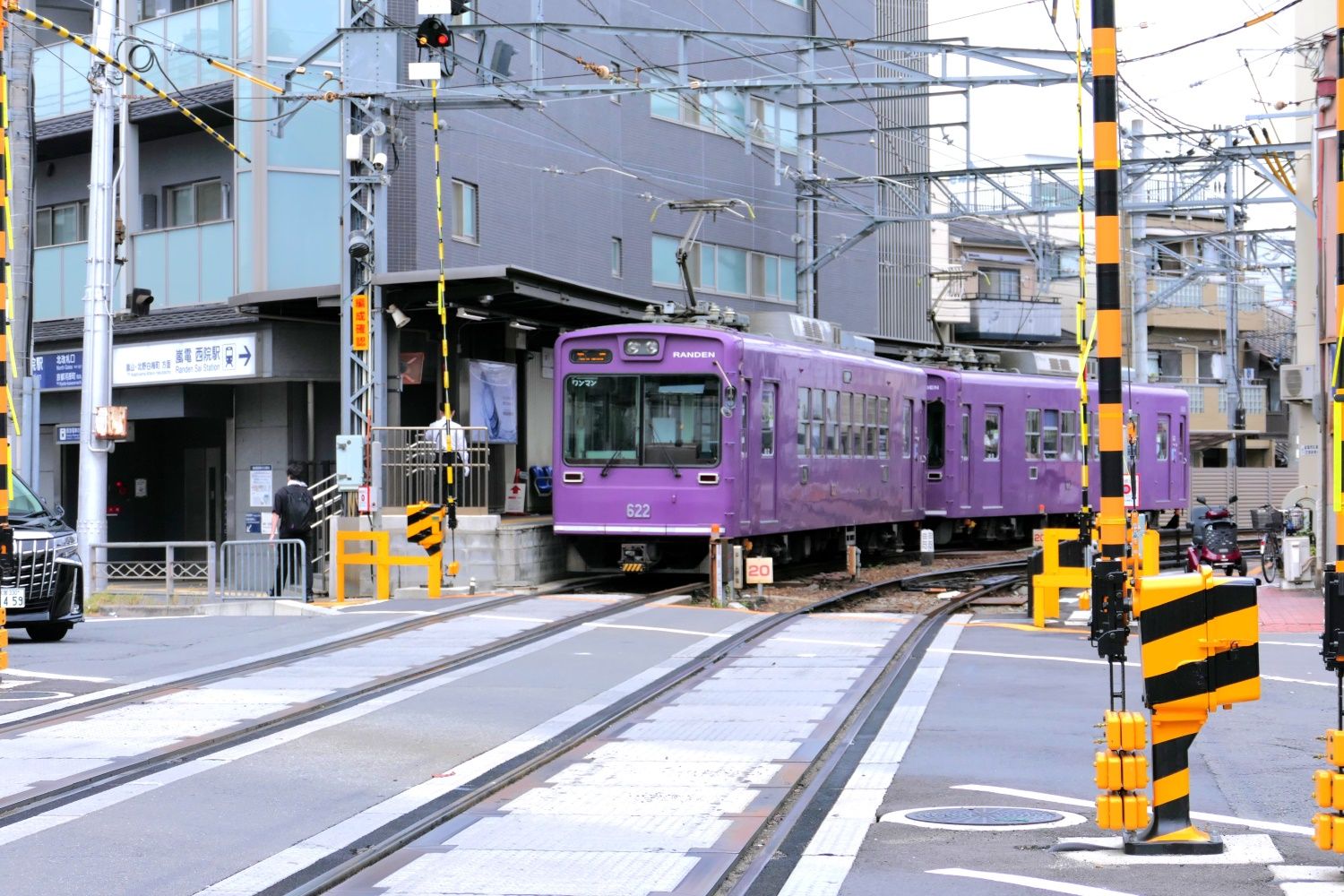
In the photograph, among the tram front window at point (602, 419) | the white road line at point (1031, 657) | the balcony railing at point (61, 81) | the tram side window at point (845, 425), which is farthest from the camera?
the balcony railing at point (61, 81)

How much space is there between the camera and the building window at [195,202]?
27.9m

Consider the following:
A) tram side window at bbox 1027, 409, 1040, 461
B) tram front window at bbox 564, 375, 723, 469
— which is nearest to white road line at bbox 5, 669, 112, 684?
tram front window at bbox 564, 375, 723, 469

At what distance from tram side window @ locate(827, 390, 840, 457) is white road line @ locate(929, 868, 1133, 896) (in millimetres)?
17531

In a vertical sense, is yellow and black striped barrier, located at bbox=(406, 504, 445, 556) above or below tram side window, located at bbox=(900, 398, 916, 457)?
below

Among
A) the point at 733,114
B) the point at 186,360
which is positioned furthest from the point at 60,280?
the point at 733,114

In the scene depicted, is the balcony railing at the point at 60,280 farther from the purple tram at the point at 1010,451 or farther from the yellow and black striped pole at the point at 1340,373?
the yellow and black striped pole at the point at 1340,373

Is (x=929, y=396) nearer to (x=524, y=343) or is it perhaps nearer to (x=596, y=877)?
(x=524, y=343)

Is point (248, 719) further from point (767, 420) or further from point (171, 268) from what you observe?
point (171, 268)

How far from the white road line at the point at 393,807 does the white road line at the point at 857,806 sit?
1886 millimetres

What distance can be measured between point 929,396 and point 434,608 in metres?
13.5

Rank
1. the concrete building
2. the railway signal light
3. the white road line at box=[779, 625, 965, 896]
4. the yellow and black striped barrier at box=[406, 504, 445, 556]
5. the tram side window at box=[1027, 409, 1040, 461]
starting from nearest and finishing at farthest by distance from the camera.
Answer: the white road line at box=[779, 625, 965, 896]
the railway signal light
the yellow and black striped barrier at box=[406, 504, 445, 556]
the concrete building
the tram side window at box=[1027, 409, 1040, 461]

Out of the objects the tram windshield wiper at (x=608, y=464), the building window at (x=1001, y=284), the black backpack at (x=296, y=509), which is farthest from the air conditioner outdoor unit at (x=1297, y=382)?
the building window at (x=1001, y=284)

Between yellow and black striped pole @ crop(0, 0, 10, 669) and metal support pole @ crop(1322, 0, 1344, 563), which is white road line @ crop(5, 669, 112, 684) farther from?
metal support pole @ crop(1322, 0, 1344, 563)

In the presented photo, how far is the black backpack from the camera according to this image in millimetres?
21281
